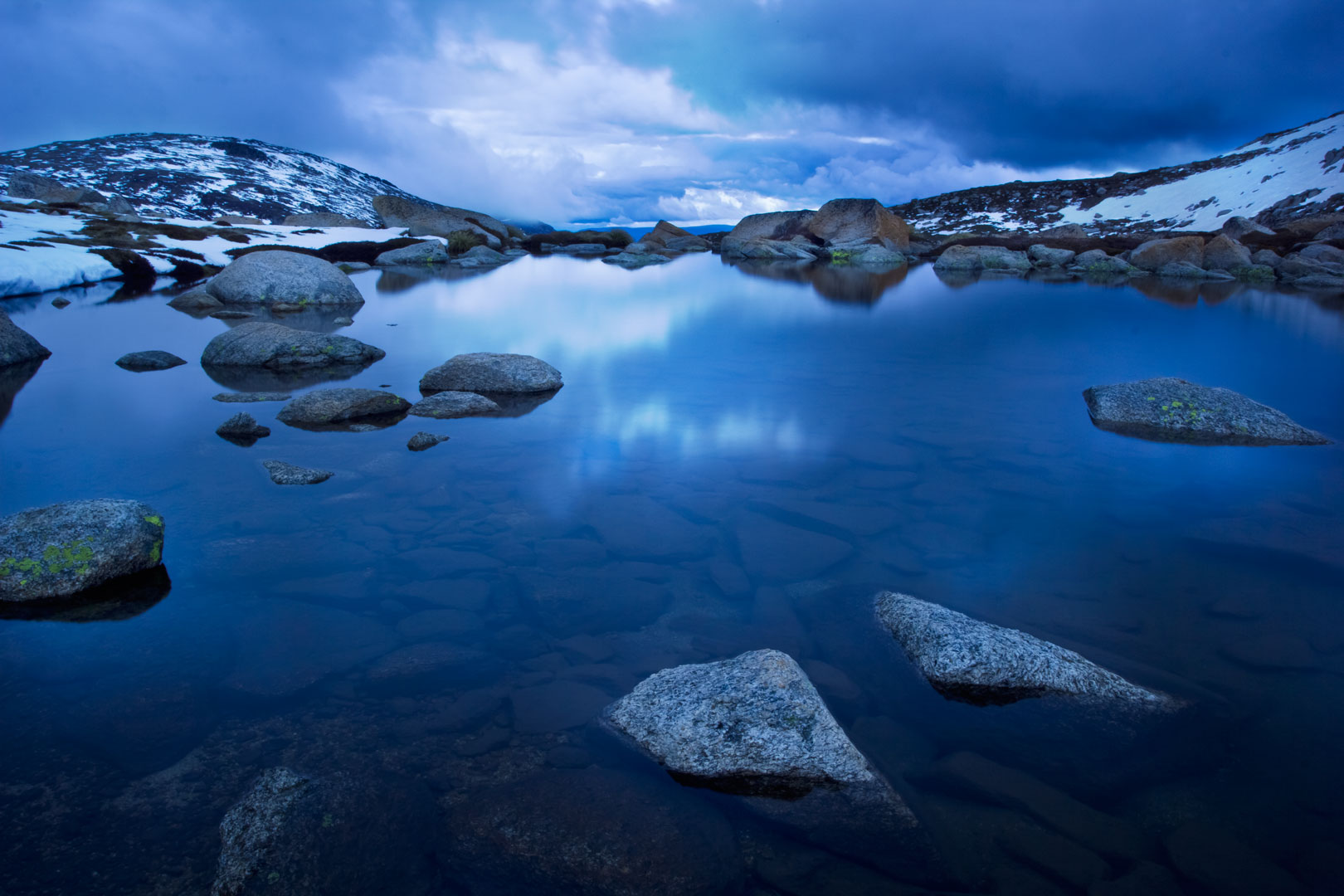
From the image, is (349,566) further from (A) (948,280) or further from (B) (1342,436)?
(A) (948,280)

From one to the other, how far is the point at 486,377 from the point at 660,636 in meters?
6.04

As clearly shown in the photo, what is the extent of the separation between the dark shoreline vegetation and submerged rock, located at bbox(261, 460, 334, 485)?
0.18 ft

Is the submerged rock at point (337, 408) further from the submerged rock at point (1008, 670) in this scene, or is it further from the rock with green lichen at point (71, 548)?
the submerged rock at point (1008, 670)

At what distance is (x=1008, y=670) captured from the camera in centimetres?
345

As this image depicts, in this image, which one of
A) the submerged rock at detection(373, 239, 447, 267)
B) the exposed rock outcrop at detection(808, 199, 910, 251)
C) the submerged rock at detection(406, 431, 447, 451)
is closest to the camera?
the submerged rock at detection(406, 431, 447, 451)

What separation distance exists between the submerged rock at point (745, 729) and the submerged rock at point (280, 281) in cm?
1825

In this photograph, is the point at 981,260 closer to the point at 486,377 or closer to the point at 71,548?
the point at 486,377

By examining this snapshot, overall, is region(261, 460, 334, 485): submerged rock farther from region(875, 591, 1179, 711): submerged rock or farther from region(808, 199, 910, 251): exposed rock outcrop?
region(808, 199, 910, 251): exposed rock outcrop

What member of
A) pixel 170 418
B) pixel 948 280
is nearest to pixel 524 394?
pixel 170 418

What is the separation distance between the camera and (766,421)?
326 inches

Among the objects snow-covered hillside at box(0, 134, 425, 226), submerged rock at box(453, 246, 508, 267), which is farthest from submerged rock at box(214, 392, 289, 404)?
snow-covered hillside at box(0, 134, 425, 226)

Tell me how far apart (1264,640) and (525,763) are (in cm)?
400

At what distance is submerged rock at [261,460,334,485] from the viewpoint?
19.3ft

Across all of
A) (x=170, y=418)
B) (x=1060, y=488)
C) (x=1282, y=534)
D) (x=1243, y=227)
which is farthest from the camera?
(x=1243, y=227)
